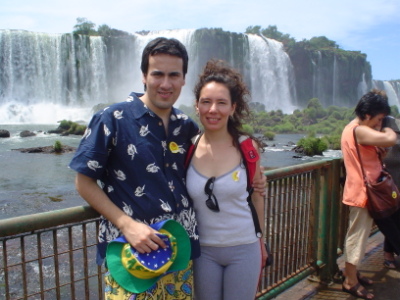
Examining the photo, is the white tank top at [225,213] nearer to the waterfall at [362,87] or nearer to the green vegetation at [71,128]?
the green vegetation at [71,128]

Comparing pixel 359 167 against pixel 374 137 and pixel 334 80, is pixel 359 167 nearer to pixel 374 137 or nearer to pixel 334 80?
pixel 374 137

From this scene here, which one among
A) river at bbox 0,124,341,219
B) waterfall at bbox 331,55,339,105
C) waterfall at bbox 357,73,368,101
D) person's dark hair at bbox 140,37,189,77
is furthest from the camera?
waterfall at bbox 357,73,368,101

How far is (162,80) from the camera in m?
1.86

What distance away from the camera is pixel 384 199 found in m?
3.39

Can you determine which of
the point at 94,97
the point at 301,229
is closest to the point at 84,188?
the point at 301,229

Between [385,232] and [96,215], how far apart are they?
276cm

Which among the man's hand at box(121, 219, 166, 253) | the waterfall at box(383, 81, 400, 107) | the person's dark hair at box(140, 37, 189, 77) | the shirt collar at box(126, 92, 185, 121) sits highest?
the waterfall at box(383, 81, 400, 107)

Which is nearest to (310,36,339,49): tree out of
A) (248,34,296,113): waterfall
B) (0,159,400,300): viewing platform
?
(248,34,296,113): waterfall

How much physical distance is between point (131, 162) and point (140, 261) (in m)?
0.42

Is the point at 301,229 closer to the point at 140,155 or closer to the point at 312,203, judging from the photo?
the point at 312,203

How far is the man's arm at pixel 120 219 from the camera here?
1.73 meters

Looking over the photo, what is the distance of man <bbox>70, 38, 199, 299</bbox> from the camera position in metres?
1.74

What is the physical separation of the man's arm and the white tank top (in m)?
0.39

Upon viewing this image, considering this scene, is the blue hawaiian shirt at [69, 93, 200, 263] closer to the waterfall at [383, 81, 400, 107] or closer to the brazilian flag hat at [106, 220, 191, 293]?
the brazilian flag hat at [106, 220, 191, 293]
